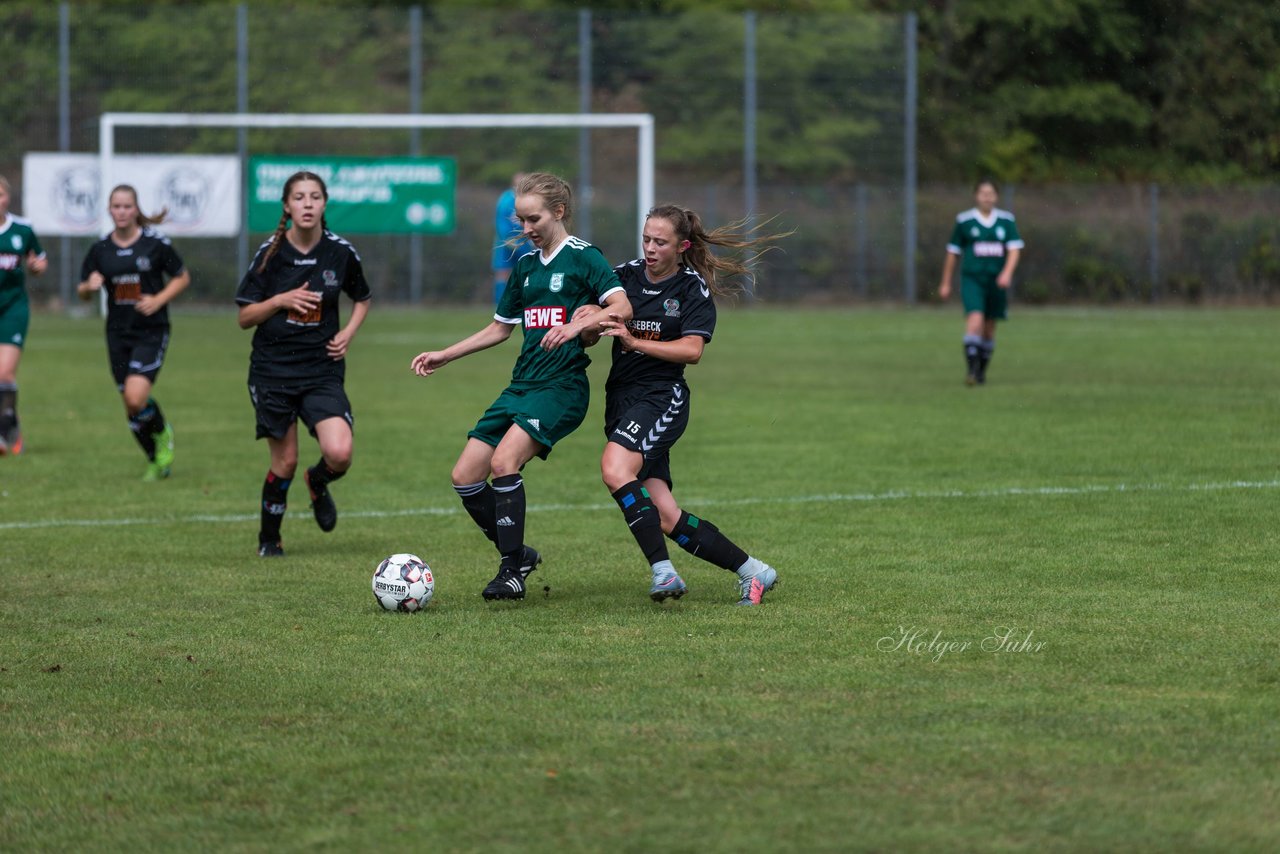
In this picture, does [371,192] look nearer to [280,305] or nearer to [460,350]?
[280,305]

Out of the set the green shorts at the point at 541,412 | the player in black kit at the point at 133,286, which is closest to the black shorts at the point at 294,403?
the green shorts at the point at 541,412

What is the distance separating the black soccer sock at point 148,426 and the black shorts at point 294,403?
338 cm

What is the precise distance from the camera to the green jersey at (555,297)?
7.12m

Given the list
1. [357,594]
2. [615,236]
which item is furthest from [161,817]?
[615,236]

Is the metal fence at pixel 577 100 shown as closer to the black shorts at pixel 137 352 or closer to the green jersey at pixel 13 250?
the green jersey at pixel 13 250

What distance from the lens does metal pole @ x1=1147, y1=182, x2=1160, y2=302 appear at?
123ft

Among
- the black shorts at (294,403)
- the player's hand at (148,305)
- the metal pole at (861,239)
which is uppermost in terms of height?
the metal pole at (861,239)

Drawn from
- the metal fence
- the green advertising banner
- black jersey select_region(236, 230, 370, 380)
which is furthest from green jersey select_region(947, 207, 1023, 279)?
the metal fence

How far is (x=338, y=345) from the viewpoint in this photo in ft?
28.4

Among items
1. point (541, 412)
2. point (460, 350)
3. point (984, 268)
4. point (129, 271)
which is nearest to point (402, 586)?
point (541, 412)

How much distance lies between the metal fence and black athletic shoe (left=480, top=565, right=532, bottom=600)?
27.6m

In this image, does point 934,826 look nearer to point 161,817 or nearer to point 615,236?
point 161,817

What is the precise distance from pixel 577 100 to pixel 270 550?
27918 mm

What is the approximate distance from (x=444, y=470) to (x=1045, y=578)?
215 inches
